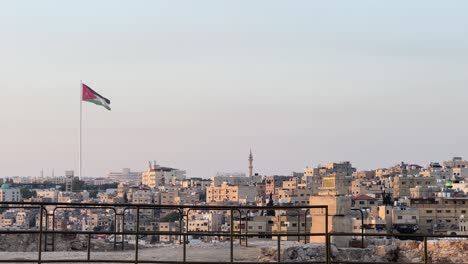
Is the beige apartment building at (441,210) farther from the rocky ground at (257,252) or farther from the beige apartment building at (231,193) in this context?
the rocky ground at (257,252)

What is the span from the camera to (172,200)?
511ft

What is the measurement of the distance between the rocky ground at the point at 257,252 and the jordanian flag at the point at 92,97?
88.2 feet

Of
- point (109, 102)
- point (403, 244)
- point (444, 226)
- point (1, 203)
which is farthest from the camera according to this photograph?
point (444, 226)

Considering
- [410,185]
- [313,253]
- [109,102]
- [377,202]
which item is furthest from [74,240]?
[410,185]

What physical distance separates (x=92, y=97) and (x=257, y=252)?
3077cm

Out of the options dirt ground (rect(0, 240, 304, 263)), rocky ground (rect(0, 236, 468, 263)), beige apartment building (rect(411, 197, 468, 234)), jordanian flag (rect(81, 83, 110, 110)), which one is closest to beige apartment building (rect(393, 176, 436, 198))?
beige apartment building (rect(411, 197, 468, 234))

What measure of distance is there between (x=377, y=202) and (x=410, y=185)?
4573cm

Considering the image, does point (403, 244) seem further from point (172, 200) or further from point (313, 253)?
point (172, 200)

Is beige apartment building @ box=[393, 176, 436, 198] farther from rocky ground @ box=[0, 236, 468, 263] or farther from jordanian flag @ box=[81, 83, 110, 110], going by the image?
rocky ground @ box=[0, 236, 468, 263]

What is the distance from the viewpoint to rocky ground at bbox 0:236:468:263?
576 inches

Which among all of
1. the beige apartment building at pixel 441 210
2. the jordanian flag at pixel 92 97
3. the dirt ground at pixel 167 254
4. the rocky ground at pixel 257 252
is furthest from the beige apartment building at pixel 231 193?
the dirt ground at pixel 167 254

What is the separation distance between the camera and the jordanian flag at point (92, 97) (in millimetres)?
44594

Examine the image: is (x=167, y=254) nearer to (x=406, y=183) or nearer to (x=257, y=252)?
(x=257, y=252)

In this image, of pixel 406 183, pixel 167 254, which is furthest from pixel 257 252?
pixel 406 183
